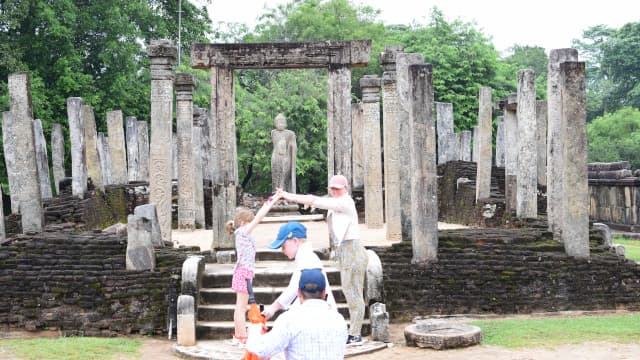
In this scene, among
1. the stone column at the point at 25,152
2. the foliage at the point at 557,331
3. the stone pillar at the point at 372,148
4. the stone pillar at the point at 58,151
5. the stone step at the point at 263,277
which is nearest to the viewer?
the foliage at the point at 557,331

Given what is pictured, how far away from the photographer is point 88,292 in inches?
485

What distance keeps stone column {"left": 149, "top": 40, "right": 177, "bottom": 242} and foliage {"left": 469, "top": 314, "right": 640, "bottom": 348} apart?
20.1ft

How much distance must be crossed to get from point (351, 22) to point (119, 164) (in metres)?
22.1

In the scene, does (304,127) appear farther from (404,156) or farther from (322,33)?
(404,156)

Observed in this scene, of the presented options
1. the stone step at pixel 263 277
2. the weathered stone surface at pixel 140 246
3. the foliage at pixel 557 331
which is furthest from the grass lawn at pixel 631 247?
the weathered stone surface at pixel 140 246

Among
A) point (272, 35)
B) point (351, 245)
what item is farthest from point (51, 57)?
point (351, 245)

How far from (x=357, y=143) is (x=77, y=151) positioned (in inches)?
260

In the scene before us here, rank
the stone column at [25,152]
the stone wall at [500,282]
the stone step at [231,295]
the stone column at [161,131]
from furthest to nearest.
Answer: the stone column at [161,131]
the stone column at [25,152]
the stone wall at [500,282]
the stone step at [231,295]

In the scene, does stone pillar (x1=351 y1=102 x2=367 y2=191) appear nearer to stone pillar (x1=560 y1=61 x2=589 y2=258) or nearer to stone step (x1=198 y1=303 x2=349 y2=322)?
stone pillar (x1=560 y1=61 x2=589 y2=258)

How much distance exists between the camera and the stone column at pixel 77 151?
20.8m

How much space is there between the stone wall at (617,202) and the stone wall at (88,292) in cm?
1729

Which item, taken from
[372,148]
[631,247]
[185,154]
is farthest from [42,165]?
[631,247]

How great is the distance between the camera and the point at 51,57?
30.2 m

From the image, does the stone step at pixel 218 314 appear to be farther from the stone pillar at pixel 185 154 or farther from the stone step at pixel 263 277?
the stone pillar at pixel 185 154
